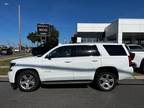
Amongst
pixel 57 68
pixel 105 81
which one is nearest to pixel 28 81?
pixel 57 68

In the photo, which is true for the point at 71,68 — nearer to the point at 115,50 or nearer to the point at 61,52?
the point at 61,52

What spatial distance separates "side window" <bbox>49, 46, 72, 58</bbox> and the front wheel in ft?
4.54

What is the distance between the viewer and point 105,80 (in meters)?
9.99

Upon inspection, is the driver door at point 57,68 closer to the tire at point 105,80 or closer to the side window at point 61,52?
the side window at point 61,52

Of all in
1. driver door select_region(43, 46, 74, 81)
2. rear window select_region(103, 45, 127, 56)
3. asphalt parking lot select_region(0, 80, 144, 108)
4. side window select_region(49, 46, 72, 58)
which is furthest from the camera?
rear window select_region(103, 45, 127, 56)

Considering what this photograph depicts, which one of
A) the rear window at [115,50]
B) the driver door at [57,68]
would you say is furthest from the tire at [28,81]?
the rear window at [115,50]

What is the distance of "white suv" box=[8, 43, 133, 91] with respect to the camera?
979cm

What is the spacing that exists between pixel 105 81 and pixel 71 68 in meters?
1.36

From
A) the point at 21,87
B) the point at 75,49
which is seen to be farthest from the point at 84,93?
the point at 21,87

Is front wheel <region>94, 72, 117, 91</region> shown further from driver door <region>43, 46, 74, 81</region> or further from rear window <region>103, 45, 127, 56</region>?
driver door <region>43, 46, 74, 81</region>

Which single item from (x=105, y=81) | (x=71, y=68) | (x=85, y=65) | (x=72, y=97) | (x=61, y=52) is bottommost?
(x=72, y=97)

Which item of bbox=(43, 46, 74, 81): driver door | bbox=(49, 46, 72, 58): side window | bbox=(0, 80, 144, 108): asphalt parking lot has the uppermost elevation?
bbox=(49, 46, 72, 58): side window

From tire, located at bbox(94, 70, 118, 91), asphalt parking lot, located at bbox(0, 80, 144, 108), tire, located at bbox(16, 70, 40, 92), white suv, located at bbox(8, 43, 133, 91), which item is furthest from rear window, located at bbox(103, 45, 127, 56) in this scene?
tire, located at bbox(16, 70, 40, 92)

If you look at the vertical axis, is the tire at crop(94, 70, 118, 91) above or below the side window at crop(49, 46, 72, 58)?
below
